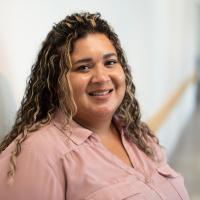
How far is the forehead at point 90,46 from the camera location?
151cm

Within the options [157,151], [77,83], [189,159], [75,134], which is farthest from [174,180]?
[189,159]

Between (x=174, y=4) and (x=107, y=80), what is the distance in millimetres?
4123

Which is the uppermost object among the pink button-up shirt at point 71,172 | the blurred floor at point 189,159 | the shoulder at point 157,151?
the pink button-up shirt at point 71,172

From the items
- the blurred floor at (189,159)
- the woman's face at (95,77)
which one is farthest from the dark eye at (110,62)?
the blurred floor at (189,159)

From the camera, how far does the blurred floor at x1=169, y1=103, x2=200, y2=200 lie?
14.0 feet

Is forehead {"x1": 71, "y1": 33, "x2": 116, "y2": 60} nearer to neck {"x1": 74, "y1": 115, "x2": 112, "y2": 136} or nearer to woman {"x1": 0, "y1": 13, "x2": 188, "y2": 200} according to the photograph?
woman {"x1": 0, "y1": 13, "x2": 188, "y2": 200}

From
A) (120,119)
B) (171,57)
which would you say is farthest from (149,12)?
(120,119)

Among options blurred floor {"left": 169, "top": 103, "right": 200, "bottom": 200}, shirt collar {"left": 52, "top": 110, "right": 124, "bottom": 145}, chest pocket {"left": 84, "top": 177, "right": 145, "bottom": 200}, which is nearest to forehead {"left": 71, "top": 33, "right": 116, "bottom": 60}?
shirt collar {"left": 52, "top": 110, "right": 124, "bottom": 145}

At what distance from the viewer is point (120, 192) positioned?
4.77 ft

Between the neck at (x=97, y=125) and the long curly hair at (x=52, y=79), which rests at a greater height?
the long curly hair at (x=52, y=79)

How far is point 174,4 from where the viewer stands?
17.6 feet

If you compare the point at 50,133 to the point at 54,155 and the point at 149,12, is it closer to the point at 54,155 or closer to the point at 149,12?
the point at 54,155

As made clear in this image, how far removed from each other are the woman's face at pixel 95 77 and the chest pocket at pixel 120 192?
309 millimetres

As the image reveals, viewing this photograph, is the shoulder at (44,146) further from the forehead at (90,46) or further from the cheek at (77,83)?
the forehead at (90,46)
